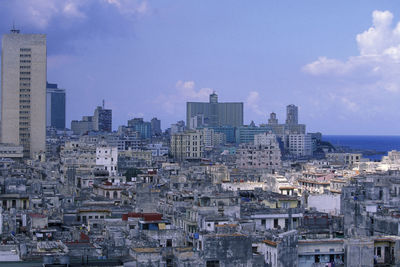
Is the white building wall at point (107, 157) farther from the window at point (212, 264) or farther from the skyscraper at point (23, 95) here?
the window at point (212, 264)

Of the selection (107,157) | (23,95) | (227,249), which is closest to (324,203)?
(227,249)

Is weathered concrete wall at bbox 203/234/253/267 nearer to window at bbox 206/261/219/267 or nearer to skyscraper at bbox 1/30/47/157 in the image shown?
window at bbox 206/261/219/267

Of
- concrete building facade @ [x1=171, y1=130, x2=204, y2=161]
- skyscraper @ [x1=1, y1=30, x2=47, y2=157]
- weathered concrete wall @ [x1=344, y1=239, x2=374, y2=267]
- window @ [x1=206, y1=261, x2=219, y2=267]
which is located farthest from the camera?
concrete building facade @ [x1=171, y1=130, x2=204, y2=161]

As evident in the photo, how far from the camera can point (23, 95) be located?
150625 millimetres

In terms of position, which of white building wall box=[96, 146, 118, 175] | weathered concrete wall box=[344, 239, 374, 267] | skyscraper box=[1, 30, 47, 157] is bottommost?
weathered concrete wall box=[344, 239, 374, 267]

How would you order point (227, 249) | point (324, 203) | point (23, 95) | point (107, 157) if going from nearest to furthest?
point (227, 249)
point (324, 203)
point (107, 157)
point (23, 95)

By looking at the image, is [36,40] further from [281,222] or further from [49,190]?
[281,222]

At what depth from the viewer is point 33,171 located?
3866 inches

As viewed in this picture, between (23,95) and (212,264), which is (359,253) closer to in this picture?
(212,264)

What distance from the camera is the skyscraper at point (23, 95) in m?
150


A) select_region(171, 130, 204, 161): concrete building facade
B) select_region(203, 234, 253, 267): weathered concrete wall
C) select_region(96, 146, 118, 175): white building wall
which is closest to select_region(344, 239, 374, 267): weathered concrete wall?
select_region(203, 234, 253, 267): weathered concrete wall

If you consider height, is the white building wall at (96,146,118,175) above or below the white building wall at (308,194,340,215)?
above

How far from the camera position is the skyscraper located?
150m

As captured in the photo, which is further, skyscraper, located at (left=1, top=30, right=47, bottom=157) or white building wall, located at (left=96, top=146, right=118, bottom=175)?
skyscraper, located at (left=1, top=30, right=47, bottom=157)
